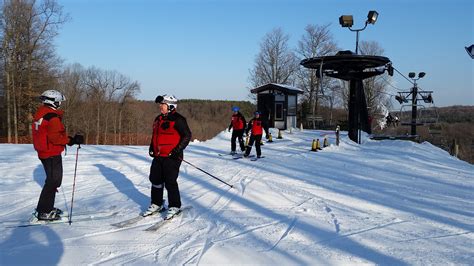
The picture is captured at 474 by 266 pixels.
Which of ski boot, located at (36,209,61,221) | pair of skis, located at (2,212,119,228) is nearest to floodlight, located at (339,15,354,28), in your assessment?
pair of skis, located at (2,212,119,228)

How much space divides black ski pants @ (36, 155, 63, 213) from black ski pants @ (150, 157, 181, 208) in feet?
4.48

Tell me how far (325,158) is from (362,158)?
1.49 metres

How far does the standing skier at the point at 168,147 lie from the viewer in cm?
557

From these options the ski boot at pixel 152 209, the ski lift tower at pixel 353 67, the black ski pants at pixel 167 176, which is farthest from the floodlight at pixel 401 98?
the ski boot at pixel 152 209

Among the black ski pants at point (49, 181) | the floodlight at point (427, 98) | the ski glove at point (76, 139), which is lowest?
the black ski pants at point (49, 181)

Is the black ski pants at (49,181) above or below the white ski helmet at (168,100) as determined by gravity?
below

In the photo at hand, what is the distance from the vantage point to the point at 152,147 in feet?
18.8

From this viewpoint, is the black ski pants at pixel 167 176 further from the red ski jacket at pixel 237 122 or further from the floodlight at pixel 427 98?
the floodlight at pixel 427 98

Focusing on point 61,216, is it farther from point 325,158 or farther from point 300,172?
point 325,158

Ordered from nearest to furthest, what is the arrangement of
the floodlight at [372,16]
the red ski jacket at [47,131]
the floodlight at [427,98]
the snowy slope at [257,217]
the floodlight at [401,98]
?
1. the snowy slope at [257,217]
2. the red ski jacket at [47,131]
3. the floodlight at [372,16]
4. the floodlight at [427,98]
5. the floodlight at [401,98]

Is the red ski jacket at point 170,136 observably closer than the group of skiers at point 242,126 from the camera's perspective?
Yes

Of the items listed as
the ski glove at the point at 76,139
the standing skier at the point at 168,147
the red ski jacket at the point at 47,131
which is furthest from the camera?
the standing skier at the point at 168,147

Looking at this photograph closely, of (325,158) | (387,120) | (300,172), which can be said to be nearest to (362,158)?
(325,158)

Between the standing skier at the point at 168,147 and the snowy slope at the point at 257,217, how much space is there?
437 millimetres
